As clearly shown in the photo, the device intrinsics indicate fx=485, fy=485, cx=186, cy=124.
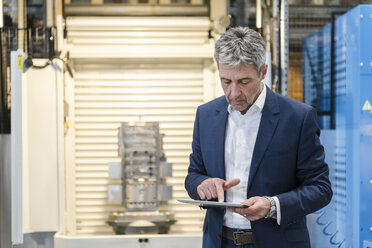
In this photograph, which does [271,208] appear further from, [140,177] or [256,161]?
[140,177]

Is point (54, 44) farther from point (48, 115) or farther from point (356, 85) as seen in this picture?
point (356, 85)

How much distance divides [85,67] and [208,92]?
4.37 feet

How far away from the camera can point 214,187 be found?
208cm

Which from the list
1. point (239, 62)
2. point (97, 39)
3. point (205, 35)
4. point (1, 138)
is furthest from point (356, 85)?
point (1, 138)

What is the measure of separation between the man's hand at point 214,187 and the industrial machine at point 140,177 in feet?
8.56

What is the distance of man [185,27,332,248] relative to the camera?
204cm

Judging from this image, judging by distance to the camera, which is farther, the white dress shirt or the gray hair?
the white dress shirt

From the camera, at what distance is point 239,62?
2.02 m

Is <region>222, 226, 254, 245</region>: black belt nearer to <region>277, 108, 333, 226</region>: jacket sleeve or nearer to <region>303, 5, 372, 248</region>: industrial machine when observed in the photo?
<region>277, 108, 333, 226</region>: jacket sleeve

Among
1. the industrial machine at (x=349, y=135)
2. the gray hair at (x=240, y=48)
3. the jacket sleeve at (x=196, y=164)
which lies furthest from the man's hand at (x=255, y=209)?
the industrial machine at (x=349, y=135)

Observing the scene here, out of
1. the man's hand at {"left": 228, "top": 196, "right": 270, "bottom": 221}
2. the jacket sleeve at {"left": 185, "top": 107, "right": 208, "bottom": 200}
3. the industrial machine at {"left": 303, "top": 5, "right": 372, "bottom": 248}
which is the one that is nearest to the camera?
the man's hand at {"left": 228, "top": 196, "right": 270, "bottom": 221}

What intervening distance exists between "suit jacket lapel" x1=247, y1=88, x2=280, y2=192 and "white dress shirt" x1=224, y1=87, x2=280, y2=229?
0.16 ft

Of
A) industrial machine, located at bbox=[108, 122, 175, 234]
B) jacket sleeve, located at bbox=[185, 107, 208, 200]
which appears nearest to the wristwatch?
jacket sleeve, located at bbox=[185, 107, 208, 200]

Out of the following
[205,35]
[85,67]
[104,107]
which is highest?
[205,35]
